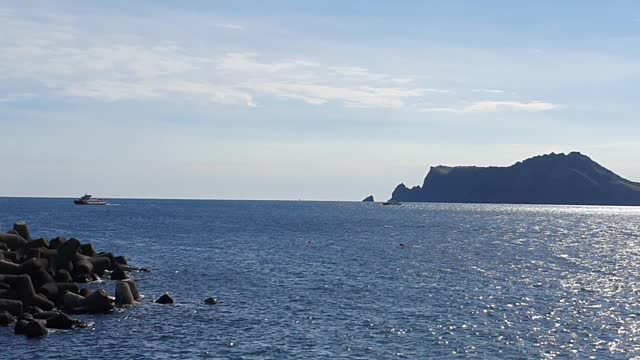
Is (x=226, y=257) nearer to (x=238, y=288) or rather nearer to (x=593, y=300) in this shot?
(x=238, y=288)

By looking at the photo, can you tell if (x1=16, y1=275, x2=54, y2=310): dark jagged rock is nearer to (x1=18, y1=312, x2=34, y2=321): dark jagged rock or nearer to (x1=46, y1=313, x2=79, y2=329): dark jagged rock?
(x1=18, y1=312, x2=34, y2=321): dark jagged rock

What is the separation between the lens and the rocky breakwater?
4459 centimetres

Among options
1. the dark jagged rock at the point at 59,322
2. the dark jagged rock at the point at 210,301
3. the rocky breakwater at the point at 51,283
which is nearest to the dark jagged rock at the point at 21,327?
the rocky breakwater at the point at 51,283

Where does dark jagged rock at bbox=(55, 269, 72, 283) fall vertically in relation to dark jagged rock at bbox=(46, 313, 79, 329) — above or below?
above

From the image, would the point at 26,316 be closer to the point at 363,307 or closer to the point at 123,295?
the point at 123,295

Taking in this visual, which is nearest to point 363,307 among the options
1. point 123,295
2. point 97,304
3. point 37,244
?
point 123,295

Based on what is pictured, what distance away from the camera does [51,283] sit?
5138cm

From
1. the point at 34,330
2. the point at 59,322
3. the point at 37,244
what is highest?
the point at 37,244

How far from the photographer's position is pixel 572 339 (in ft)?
146

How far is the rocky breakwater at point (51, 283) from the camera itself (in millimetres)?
44594

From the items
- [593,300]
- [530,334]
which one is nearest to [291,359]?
[530,334]

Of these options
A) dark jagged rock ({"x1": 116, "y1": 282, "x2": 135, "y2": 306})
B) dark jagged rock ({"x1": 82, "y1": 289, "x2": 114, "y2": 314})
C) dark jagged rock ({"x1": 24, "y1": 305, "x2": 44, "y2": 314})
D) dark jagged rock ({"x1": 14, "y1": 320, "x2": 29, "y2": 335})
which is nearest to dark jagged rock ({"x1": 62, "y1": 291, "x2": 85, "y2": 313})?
dark jagged rock ({"x1": 82, "y1": 289, "x2": 114, "y2": 314})

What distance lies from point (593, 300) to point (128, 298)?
35024 mm

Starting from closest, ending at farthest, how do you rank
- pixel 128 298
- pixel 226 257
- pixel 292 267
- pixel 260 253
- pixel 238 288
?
pixel 128 298
pixel 238 288
pixel 292 267
pixel 226 257
pixel 260 253
